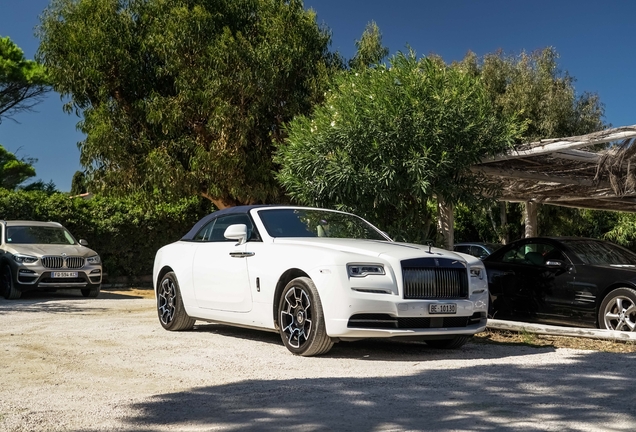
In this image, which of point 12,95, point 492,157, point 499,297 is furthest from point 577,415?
point 12,95

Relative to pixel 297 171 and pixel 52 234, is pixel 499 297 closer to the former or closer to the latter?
pixel 297 171

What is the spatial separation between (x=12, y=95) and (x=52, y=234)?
921 inches

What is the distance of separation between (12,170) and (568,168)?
36.2m

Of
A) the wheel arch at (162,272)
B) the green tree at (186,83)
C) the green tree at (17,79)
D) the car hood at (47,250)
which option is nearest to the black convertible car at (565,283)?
the wheel arch at (162,272)

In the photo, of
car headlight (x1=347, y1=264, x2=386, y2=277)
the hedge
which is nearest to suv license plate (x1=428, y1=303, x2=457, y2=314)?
car headlight (x1=347, y1=264, x2=386, y2=277)

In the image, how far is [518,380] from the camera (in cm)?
695

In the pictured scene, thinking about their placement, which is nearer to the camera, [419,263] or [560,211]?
[419,263]

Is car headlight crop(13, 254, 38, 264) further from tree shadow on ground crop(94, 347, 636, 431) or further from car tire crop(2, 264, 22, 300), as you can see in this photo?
tree shadow on ground crop(94, 347, 636, 431)

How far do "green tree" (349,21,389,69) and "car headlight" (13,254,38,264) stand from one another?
9108mm

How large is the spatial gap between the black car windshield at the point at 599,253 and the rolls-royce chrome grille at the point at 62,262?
35.4 ft

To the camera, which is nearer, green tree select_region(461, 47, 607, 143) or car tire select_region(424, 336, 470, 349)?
car tire select_region(424, 336, 470, 349)

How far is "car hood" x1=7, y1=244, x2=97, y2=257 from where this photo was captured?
17.5m

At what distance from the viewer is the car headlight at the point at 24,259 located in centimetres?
1728

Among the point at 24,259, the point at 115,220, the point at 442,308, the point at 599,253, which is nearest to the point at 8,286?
the point at 24,259
